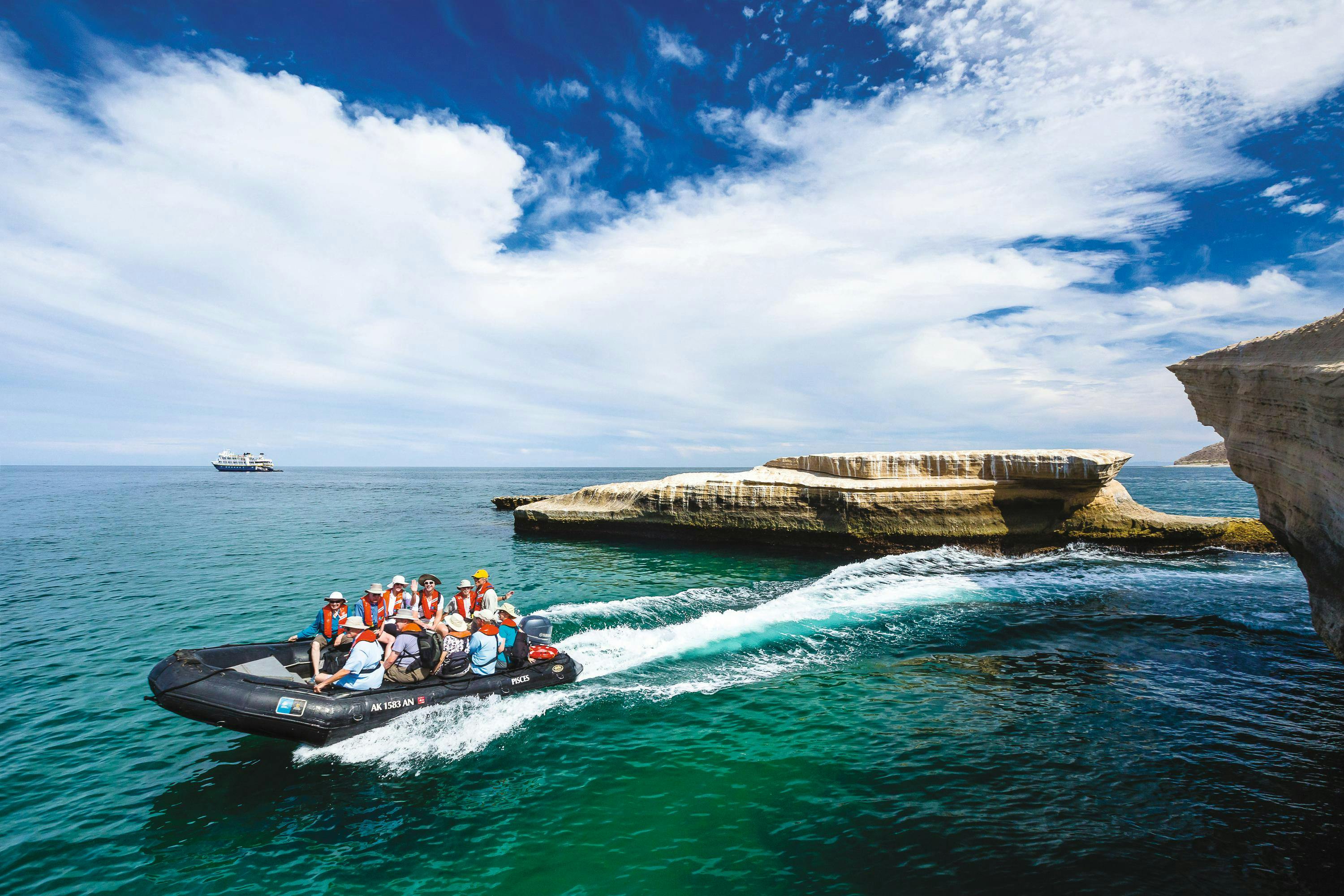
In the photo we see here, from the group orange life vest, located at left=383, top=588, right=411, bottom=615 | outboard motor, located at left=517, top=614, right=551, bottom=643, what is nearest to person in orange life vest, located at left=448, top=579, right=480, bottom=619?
orange life vest, located at left=383, top=588, right=411, bottom=615

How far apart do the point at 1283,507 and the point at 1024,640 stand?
5.80m

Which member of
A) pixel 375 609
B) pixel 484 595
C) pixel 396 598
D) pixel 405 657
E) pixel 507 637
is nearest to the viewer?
pixel 405 657

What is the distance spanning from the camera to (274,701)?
9.35 metres

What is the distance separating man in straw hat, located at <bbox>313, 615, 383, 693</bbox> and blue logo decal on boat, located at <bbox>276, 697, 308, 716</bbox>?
0.49 m

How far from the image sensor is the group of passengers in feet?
34.0

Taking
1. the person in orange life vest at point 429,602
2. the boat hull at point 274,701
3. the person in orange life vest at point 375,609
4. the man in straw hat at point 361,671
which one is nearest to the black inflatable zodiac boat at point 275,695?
the boat hull at point 274,701

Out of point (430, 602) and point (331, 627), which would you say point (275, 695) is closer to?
point (331, 627)

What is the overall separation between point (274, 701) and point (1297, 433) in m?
17.4

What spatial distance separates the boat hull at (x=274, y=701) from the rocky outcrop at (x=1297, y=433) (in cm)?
1492

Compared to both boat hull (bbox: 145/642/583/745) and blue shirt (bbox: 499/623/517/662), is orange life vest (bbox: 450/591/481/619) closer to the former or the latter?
blue shirt (bbox: 499/623/517/662)

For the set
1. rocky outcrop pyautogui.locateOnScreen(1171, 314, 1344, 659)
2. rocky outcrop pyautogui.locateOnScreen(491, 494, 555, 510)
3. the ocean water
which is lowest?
the ocean water

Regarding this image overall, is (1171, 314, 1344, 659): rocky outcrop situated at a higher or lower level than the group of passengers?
higher

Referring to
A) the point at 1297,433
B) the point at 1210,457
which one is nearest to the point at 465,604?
the point at 1297,433

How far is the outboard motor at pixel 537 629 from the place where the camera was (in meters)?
12.9
